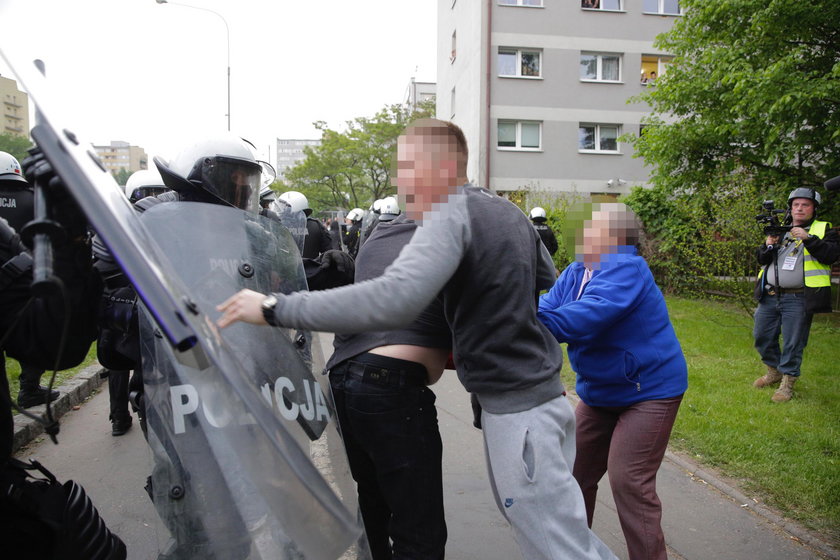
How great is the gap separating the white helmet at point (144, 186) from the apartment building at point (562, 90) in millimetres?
19387

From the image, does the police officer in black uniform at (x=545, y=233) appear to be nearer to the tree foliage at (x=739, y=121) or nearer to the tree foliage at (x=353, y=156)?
the tree foliage at (x=739, y=121)

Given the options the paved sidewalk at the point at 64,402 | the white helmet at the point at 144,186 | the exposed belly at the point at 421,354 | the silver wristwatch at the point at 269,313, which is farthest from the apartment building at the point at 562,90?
the silver wristwatch at the point at 269,313

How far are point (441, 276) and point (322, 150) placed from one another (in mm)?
35234

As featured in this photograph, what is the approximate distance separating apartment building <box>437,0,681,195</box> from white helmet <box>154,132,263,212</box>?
21.6 m

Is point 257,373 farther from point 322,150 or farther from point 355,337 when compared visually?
point 322,150

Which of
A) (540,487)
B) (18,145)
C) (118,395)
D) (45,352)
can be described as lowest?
(118,395)

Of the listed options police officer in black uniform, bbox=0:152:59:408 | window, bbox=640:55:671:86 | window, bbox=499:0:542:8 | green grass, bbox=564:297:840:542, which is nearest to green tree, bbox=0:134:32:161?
police officer in black uniform, bbox=0:152:59:408

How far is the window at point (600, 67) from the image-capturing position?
2462cm

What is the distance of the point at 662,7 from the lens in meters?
24.7

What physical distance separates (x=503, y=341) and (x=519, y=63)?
24335 mm

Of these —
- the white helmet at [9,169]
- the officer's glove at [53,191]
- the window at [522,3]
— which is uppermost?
the window at [522,3]

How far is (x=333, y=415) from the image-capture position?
85.1 inches

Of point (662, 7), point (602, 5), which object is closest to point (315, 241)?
point (602, 5)

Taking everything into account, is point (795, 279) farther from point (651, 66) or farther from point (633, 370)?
point (651, 66)
